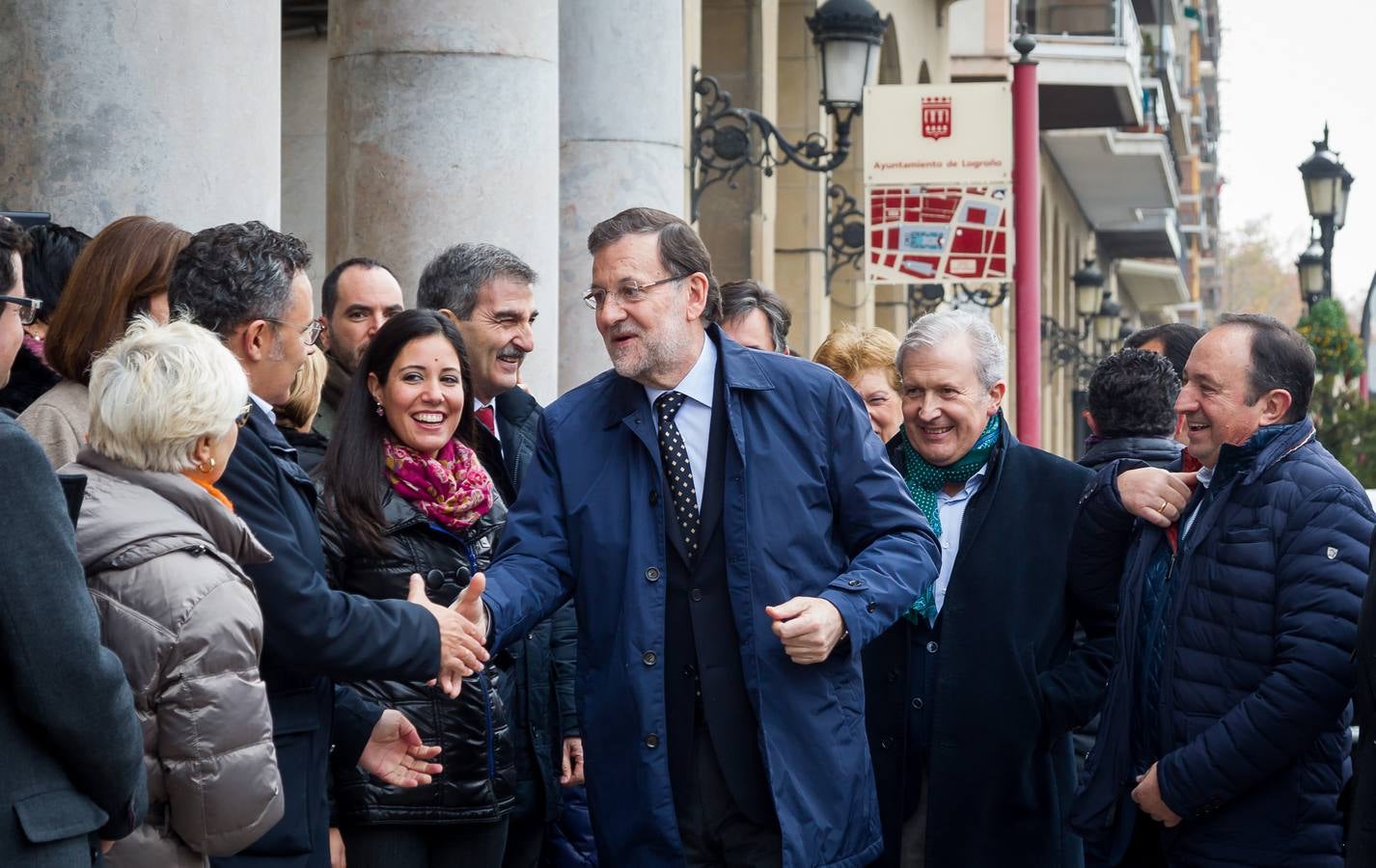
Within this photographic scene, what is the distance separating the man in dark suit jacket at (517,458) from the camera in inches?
203

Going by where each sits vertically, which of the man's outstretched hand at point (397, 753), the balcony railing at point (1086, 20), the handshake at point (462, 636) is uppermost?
the balcony railing at point (1086, 20)

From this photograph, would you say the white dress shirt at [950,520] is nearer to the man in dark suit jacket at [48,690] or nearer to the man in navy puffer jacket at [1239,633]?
the man in navy puffer jacket at [1239,633]

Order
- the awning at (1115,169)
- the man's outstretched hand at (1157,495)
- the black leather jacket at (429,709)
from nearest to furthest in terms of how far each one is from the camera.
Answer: the black leather jacket at (429,709) → the man's outstretched hand at (1157,495) → the awning at (1115,169)

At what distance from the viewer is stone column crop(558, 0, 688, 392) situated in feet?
30.4

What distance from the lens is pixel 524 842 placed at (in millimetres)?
5281

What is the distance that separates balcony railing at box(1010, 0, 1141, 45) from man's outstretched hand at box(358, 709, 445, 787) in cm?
1957

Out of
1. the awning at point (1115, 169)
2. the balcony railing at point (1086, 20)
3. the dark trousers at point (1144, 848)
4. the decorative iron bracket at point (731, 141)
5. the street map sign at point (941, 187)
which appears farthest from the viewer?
the awning at point (1115, 169)

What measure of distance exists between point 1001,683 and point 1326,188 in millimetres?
12489

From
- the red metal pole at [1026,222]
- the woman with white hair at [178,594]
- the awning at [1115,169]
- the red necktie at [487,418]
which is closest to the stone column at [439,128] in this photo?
the red necktie at [487,418]

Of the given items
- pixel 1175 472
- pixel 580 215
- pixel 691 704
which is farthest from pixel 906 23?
pixel 691 704

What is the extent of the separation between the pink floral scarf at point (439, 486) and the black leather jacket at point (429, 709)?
28 mm

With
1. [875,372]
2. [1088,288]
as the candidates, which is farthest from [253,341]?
[1088,288]

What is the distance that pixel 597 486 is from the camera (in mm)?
4566

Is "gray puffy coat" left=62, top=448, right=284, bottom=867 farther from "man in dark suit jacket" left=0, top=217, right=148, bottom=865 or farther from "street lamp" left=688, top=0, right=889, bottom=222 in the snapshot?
"street lamp" left=688, top=0, right=889, bottom=222
